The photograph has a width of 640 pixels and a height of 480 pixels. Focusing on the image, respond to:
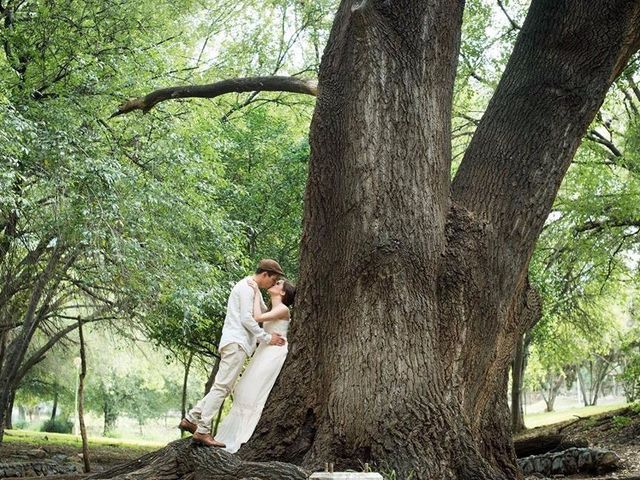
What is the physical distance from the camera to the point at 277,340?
725cm

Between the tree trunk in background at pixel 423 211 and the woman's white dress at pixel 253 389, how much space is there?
29.2 inches

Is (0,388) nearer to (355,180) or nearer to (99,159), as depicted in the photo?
(99,159)

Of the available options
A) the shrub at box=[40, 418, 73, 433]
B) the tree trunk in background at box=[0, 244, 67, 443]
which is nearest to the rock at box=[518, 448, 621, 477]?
the tree trunk in background at box=[0, 244, 67, 443]

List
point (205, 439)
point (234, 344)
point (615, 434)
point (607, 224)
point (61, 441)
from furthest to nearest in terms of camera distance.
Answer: point (61, 441) < point (607, 224) < point (615, 434) < point (234, 344) < point (205, 439)

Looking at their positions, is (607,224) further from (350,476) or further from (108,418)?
(108,418)

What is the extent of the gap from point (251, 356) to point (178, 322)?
11.1m

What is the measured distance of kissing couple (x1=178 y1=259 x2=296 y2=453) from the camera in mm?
6824

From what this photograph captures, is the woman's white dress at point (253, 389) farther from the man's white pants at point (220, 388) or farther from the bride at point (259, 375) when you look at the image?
the man's white pants at point (220, 388)

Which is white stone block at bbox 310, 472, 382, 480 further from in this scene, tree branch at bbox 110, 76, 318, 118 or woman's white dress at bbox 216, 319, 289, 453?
Result: tree branch at bbox 110, 76, 318, 118

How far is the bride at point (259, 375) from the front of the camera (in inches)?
283

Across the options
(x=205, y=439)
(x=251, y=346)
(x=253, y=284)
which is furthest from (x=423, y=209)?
(x=205, y=439)

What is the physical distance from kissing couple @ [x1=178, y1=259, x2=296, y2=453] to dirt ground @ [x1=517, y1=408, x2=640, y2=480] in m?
5.34

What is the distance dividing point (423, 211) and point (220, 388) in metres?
2.28

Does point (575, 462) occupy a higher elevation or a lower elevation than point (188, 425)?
lower
